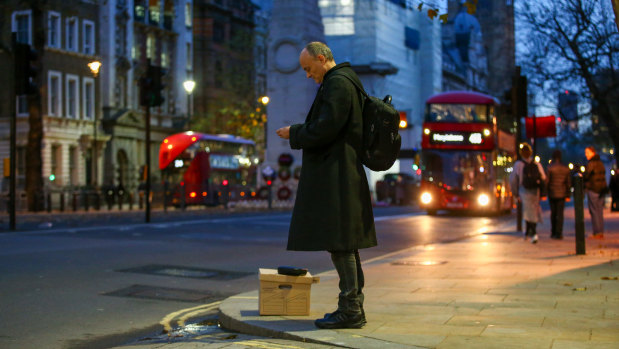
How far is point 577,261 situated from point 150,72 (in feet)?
55.0

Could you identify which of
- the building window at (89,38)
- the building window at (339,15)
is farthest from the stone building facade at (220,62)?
the building window at (89,38)

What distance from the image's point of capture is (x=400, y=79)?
82500 mm

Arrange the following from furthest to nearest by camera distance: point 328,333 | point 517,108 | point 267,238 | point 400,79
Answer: point 400,79 → point 517,108 → point 267,238 → point 328,333

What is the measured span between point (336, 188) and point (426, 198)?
29.4m

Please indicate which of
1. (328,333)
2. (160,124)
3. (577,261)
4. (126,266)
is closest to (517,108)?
(577,261)

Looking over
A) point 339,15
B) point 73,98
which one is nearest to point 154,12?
point 73,98

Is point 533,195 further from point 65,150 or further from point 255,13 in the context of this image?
point 255,13

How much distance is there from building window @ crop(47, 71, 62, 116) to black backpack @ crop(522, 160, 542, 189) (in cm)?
4097

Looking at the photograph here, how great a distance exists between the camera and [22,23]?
5216 centimetres

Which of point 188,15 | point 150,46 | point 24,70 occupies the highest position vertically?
point 188,15

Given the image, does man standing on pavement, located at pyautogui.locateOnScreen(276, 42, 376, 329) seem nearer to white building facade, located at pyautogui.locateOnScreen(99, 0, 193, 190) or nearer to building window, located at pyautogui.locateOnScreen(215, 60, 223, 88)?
white building facade, located at pyautogui.locateOnScreen(99, 0, 193, 190)

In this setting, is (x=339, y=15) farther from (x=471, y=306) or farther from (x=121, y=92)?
(x=471, y=306)

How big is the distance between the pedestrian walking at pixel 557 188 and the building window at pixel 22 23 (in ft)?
127

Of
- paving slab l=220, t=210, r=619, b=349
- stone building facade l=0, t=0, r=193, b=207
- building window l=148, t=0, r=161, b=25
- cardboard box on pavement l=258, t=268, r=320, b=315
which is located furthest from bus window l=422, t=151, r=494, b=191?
building window l=148, t=0, r=161, b=25
